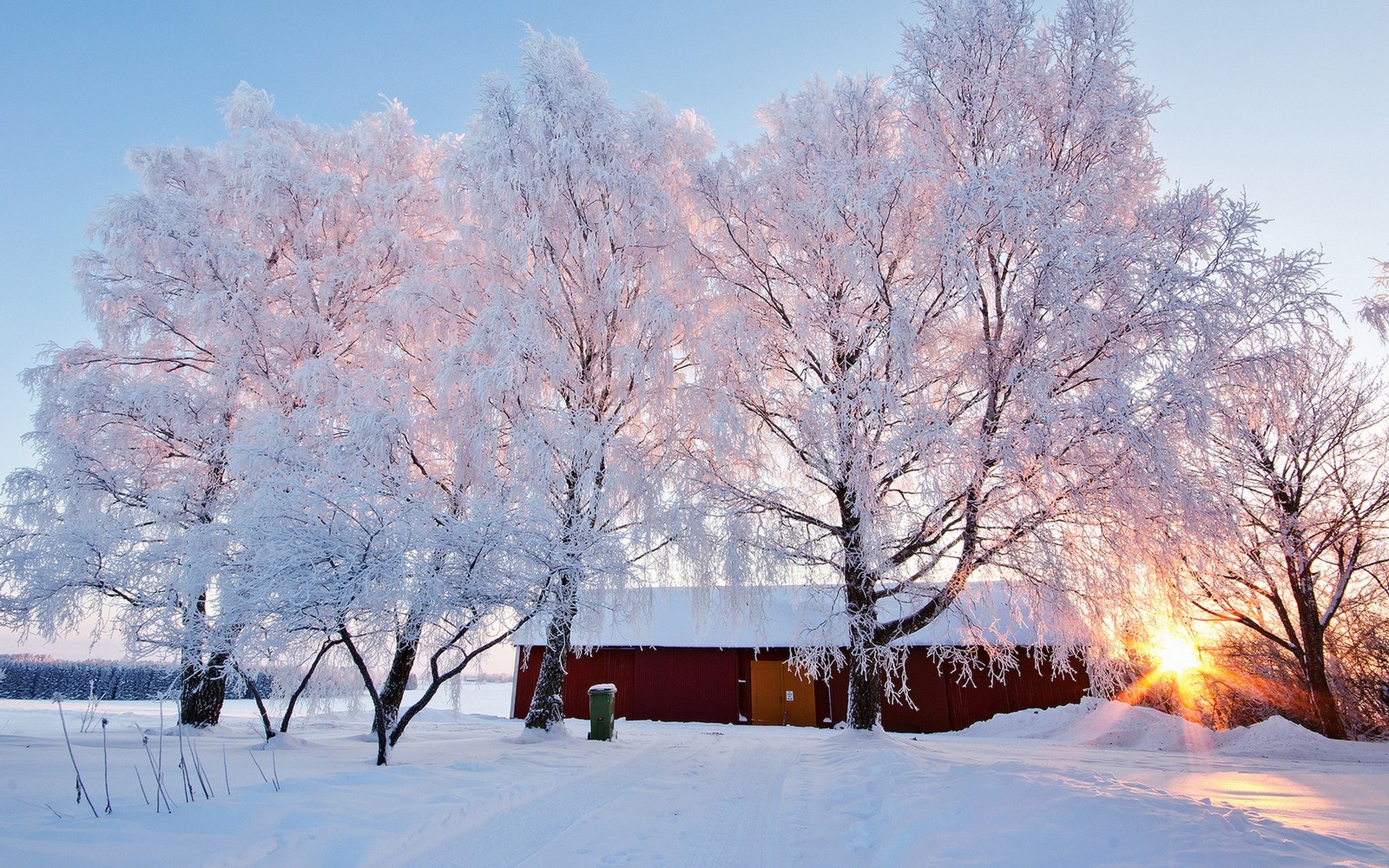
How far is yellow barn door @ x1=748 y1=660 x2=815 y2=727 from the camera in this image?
18.7 meters

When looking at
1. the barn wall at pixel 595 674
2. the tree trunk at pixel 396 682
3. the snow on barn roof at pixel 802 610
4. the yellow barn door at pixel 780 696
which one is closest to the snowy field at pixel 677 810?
the tree trunk at pixel 396 682

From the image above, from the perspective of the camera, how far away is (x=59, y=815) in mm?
3982

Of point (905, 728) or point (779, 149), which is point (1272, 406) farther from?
point (905, 728)

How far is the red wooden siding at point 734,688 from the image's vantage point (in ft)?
57.4

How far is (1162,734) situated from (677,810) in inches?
437

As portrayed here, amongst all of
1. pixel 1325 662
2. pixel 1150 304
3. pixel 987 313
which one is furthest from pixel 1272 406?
pixel 1325 662

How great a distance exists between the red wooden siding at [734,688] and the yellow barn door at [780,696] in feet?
0.65

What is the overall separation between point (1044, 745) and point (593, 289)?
11.9 m

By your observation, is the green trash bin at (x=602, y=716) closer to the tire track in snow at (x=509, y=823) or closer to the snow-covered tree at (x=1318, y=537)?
the tire track in snow at (x=509, y=823)

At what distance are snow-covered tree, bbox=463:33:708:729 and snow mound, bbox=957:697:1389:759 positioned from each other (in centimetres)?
996

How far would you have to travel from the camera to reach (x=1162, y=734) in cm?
1179

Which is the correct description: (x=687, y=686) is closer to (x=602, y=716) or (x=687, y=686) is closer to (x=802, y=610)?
(x=602, y=716)

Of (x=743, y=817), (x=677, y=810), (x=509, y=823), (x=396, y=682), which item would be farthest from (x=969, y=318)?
(x=396, y=682)

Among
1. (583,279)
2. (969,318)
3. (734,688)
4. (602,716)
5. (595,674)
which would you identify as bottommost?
(734,688)
